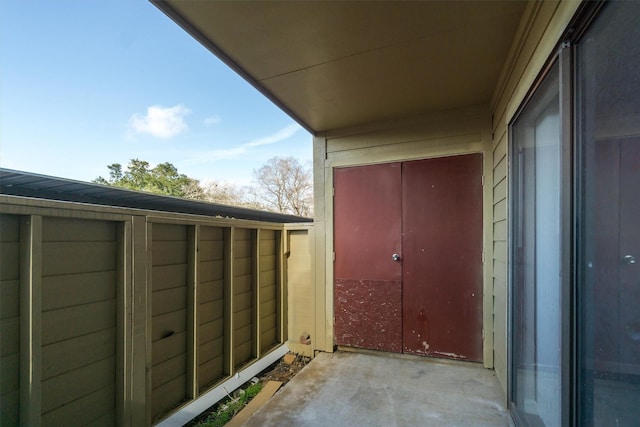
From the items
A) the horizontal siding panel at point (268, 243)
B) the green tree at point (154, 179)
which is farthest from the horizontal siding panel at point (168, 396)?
the green tree at point (154, 179)

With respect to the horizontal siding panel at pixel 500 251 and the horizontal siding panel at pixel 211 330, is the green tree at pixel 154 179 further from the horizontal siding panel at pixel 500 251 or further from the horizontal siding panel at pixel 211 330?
the horizontal siding panel at pixel 500 251

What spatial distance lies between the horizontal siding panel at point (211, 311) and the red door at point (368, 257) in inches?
46.9

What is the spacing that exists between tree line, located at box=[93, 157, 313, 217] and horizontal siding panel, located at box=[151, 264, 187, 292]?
942cm

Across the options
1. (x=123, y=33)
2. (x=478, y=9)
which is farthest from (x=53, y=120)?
(x=478, y=9)

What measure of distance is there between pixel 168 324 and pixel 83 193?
4.66 feet

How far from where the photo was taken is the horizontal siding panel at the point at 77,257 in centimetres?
136

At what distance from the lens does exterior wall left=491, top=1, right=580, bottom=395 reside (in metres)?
1.22

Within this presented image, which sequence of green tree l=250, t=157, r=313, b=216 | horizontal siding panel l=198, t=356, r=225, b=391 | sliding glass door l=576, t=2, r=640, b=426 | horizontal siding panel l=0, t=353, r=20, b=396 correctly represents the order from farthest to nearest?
1. green tree l=250, t=157, r=313, b=216
2. horizontal siding panel l=198, t=356, r=225, b=391
3. horizontal siding panel l=0, t=353, r=20, b=396
4. sliding glass door l=576, t=2, r=640, b=426

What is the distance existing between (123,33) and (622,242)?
20.0 feet

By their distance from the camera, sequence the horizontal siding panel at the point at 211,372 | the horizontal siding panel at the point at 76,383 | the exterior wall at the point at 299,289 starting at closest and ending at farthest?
1. the horizontal siding panel at the point at 76,383
2. the horizontal siding panel at the point at 211,372
3. the exterior wall at the point at 299,289

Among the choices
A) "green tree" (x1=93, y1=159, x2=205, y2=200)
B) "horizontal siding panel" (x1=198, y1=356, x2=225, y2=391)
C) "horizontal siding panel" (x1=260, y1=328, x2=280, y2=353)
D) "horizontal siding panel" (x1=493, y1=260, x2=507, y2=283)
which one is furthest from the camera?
"green tree" (x1=93, y1=159, x2=205, y2=200)

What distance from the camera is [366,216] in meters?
3.01

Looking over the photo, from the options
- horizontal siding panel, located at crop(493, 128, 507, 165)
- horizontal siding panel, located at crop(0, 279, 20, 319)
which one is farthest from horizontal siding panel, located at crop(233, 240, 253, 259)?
horizontal siding panel, located at crop(493, 128, 507, 165)

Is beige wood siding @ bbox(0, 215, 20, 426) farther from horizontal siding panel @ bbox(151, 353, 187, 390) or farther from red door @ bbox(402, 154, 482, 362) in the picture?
red door @ bbox(402, 154, 482, 362)
